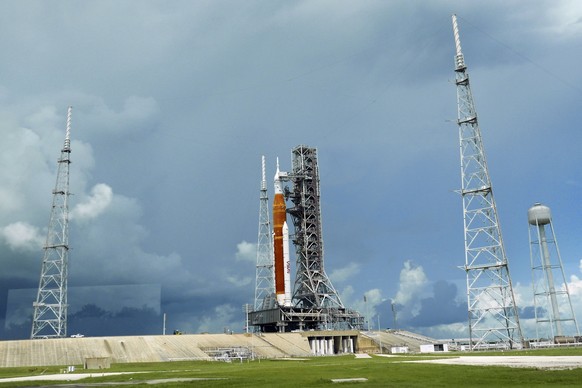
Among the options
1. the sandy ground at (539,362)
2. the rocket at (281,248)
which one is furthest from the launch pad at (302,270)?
the sandy ground at (539,362)

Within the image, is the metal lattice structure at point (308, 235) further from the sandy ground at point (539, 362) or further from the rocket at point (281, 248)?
the sandy ground at point (539, 362)

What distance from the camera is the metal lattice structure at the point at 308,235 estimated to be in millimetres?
122312

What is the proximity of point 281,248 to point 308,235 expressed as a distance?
9.34 meters

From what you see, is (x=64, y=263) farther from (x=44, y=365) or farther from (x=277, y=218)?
(x=277, y=218)

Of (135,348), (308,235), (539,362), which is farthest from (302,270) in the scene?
(539,362)

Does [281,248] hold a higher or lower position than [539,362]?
higher

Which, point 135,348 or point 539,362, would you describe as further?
point 135,348

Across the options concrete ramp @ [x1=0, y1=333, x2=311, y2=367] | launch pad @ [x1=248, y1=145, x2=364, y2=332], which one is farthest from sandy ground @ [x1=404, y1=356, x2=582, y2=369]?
launch pad @ [x1=248, y1=145, x2=364, y2=332]

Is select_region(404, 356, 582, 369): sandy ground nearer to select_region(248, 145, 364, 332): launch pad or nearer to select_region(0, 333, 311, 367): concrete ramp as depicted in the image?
select_region(0, 333, 311, 367): concrete ramp

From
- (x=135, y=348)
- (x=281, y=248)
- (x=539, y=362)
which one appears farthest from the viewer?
(x=281, y=248)

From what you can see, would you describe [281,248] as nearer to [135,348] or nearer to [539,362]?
[135,348]

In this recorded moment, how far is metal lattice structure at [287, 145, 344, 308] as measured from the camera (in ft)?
401

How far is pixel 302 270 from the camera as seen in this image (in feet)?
405

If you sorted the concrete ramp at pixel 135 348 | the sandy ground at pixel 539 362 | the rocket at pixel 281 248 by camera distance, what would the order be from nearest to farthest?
the sandy ground at pixel 539 362 < the concrete ramp at pixel 135 348 < the rocket at pixel 281 248
